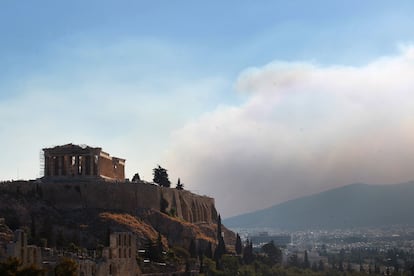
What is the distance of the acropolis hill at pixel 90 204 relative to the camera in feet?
296

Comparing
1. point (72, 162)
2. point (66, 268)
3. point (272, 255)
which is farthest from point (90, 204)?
point (66, 268)

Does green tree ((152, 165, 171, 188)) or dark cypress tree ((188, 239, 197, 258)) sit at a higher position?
green tree ((152, 165, 171, 188))

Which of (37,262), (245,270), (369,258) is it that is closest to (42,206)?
(245,270)

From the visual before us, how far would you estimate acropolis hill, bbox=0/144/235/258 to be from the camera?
90.3 meters

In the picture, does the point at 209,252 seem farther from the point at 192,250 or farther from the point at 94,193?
the point at 94,193

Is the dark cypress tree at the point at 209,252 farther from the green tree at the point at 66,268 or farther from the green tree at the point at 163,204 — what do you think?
the green tree at the point at 66,268

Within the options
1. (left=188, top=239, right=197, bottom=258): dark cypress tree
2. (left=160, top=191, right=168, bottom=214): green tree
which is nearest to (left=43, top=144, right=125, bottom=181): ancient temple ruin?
(left=160, top=191, right=168, bottom=214): green tree

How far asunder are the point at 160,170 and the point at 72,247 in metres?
49.9

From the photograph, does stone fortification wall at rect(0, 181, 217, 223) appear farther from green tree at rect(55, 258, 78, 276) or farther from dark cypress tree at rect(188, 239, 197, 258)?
green tree at rect(55, 258, 78, 276)

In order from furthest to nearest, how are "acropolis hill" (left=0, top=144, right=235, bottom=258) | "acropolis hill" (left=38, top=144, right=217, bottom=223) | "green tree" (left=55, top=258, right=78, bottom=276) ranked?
1. "acropolis hill" (left=38, top=144, right=217, bottom=223)
2. "acropolis hill" (left=0, top=144, right=235, bottom=258)
3. "green tree" (left=55, top=258, right=78, bottom=276)

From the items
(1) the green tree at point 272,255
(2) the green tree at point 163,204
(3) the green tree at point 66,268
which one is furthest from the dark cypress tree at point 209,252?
(3) the green tree at point 66,268

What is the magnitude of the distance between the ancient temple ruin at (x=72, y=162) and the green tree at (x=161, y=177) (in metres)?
13.9

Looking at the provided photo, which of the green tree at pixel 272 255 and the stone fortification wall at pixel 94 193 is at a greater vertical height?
the stone fortification wall at pixel 94 193

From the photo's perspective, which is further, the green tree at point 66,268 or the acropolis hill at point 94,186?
the acropolis hill at point 94,186
